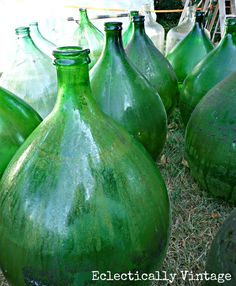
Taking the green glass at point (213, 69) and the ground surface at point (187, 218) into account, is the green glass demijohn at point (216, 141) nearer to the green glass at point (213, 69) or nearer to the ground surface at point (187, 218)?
the ground surface at point (187, 218)

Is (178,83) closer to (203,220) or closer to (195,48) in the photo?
(195,48)

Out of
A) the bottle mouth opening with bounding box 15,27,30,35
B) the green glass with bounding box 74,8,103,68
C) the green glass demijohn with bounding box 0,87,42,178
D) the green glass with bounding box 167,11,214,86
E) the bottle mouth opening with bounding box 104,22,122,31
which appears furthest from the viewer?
Result: the green glass with bounding box 74,8,103,68

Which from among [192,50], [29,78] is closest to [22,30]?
[29,78]

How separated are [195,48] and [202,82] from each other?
386 millimetres

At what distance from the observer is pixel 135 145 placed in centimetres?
90

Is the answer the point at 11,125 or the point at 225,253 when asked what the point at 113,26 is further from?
the point at 225,253

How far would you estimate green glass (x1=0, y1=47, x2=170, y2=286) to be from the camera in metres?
0.80

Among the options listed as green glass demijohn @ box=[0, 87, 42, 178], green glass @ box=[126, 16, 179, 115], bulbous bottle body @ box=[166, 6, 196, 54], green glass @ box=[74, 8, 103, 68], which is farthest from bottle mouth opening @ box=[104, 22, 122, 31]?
bulbous bottle body @ box=[166, 6, 196, 54]

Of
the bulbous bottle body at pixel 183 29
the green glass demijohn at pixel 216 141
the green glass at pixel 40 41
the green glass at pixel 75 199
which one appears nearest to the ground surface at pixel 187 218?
the green glass demijohn at pixel 216 141

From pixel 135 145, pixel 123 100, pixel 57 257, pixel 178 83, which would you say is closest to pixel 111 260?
pixel 57 257

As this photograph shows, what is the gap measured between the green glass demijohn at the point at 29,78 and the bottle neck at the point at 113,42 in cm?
33

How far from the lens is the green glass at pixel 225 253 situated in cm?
84

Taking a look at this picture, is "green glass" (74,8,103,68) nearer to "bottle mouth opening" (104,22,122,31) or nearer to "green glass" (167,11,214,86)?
"green glass" (167,11,214,86)

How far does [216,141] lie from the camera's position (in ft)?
4.16
